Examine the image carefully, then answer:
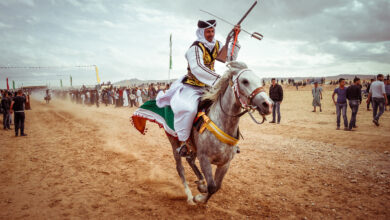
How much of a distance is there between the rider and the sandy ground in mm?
1480

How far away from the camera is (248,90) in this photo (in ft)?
8.16

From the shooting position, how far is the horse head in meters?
2.31

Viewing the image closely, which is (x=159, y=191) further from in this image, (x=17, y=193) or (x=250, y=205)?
(x=17, y=193)

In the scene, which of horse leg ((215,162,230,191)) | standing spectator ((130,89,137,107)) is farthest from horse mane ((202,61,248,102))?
standing spectator ((130,89,137,107))

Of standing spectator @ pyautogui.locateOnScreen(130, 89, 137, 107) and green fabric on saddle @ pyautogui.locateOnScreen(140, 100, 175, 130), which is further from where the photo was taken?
standing spectator @ pyautogui.locateOnScreen(130, 89, 137, 107)

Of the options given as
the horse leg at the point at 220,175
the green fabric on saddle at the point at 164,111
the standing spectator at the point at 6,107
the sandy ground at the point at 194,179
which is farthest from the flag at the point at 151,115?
the standing spectator at the point at 6,107

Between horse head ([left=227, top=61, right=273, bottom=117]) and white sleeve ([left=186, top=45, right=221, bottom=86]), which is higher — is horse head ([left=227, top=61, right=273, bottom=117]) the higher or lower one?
the lower one

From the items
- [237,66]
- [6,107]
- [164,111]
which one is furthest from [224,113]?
[6,107]

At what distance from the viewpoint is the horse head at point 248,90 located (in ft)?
7.59

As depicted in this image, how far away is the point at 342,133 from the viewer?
8.44 meters

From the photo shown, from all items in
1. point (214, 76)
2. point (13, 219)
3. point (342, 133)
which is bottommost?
point (13, 219)

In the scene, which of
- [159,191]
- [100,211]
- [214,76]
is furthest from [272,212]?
[100,211]

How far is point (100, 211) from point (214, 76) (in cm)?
318

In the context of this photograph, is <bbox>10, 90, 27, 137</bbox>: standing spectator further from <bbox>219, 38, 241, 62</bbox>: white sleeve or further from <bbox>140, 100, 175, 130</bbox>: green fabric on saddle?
<bbox>219, 38, 241, 62</bbox>: white sleeve
